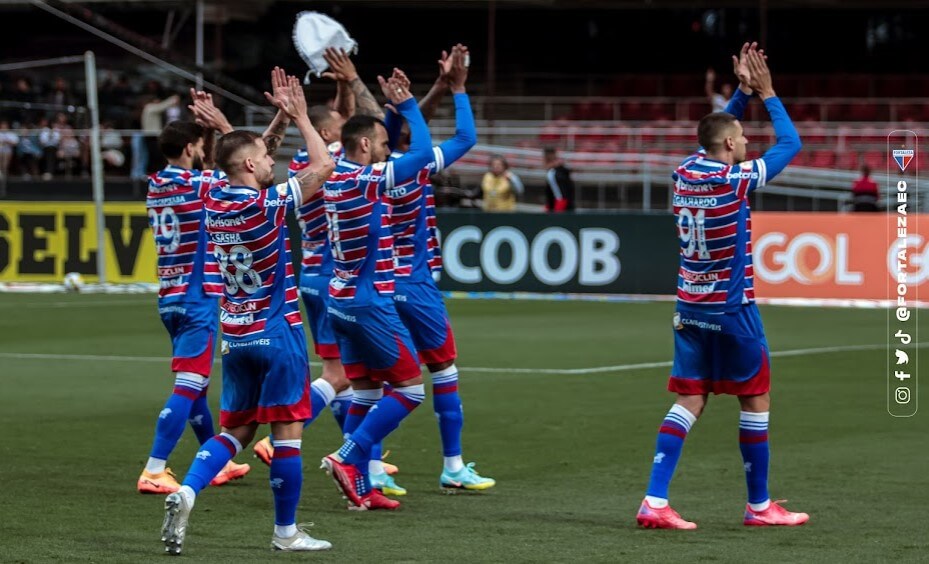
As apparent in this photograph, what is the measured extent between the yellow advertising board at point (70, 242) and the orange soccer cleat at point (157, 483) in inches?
670

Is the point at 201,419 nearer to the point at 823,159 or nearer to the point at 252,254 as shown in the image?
the point at 252,254

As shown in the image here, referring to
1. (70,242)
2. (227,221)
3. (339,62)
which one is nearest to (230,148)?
(227,221)

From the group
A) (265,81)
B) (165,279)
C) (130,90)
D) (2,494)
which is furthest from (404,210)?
(265,81)

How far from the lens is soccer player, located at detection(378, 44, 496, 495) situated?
30.4 feet

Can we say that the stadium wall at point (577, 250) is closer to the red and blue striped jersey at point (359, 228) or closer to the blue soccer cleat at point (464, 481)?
the blue soccer cleat at point (464, 481)

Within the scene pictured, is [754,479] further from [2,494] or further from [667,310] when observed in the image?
[667,310]

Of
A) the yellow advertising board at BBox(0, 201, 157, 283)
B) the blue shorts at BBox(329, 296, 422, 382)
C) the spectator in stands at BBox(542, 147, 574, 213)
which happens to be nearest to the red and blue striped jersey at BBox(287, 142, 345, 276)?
the blue shorts at BBox(329, 296, 422, 382)

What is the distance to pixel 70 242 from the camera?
26.4 m

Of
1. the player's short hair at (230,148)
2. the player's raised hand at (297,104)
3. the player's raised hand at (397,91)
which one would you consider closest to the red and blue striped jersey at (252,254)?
the player's short hair at (230,148)

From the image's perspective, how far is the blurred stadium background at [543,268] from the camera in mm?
8422

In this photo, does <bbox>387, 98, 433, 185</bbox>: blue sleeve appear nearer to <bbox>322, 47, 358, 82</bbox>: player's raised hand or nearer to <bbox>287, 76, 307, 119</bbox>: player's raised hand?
<bbox>322, 47, 358, 82</bbox>: player's raised hand

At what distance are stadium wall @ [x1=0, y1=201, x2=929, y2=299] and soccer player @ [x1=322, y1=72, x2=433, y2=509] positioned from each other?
14837 mm

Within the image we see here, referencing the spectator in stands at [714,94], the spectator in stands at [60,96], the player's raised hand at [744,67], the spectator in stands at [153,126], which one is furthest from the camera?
the spectator in stands at [60,96]

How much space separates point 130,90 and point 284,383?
30.6 meters
